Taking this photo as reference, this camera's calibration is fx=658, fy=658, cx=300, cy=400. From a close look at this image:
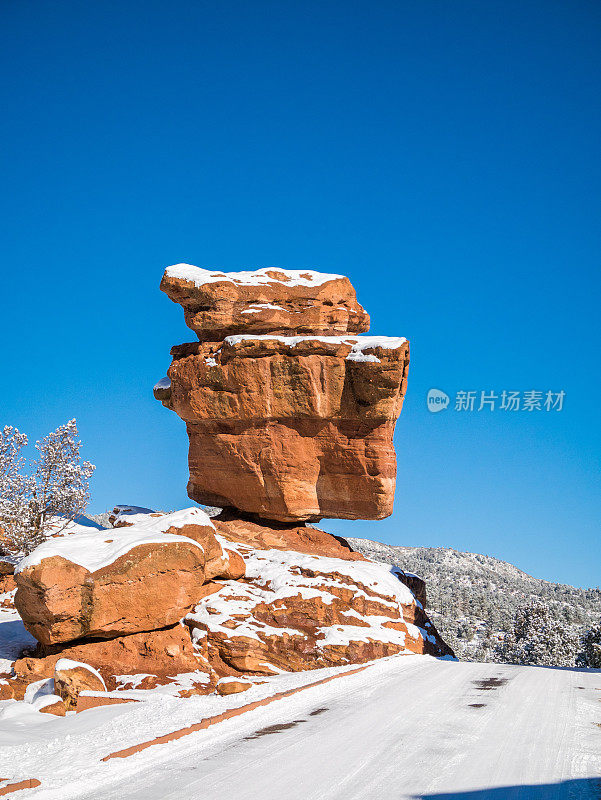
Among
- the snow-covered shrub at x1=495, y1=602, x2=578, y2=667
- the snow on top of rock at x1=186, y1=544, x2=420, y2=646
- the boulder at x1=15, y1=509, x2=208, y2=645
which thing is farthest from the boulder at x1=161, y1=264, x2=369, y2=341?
the snow-covered shrub at x1=495, y1=602, x2=578, y2=667

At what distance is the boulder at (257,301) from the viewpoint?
29.3 meters

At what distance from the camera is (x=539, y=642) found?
50.0m

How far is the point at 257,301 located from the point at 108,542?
13.8 metres

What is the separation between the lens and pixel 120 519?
28.8 meters

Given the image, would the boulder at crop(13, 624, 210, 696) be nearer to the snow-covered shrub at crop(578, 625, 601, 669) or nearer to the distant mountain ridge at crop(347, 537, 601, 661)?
the snow-covered shrub at crop(578, 625, 601, 669)

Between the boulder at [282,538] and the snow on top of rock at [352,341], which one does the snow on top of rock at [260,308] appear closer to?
the snow on top of rock at [352,341]

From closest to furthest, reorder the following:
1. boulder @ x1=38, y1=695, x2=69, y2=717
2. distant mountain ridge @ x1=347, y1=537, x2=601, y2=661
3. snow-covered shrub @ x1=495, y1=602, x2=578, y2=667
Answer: boulder @ x1=38, y1=695, x2=69, y2=717
snow-covered shrub @ x1=495, y1=602, x2=578, y2=667
distant mountain ridge @ x1=347, y1=537, x2=601, y2=661

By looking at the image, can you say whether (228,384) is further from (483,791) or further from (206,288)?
(483,791)

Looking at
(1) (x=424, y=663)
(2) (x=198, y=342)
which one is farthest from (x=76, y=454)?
(1) (x=424, y=663)

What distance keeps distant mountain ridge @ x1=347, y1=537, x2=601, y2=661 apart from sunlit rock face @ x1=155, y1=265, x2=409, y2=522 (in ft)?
115

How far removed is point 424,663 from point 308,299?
16770mm

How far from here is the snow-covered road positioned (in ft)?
25.7

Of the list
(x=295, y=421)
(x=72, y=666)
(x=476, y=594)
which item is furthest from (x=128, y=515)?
(x=476, y=594)

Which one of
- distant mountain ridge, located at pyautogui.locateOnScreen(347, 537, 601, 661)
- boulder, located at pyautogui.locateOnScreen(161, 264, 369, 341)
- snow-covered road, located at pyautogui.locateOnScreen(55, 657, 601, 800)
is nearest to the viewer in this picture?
snow-covered road, located at pyautogui.locateOnScreen(55, 657, 601, 800)
